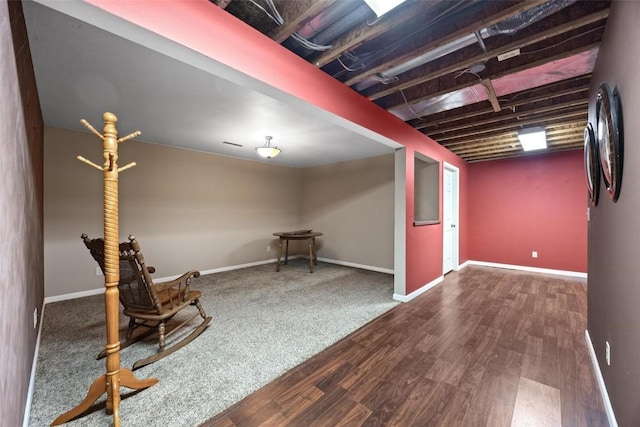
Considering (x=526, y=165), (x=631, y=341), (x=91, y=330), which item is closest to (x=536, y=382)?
(x=631, y=341)

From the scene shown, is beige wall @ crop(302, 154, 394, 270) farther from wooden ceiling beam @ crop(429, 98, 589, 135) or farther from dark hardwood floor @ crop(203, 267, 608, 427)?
dark hardwood floor @ crop(203, 267, 608, 427)

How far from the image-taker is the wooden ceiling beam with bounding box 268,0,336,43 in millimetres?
1431

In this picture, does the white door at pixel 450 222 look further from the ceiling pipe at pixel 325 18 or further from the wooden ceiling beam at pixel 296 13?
the wooden ceiling beam at pixel 296 13

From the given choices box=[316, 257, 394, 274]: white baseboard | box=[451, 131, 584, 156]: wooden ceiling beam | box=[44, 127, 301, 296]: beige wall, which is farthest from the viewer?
box=[316, 257, 394, 274]: white baseboard

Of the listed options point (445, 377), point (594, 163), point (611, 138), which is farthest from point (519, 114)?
point (445, 377)

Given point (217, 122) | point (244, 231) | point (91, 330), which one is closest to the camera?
point (91, 330)

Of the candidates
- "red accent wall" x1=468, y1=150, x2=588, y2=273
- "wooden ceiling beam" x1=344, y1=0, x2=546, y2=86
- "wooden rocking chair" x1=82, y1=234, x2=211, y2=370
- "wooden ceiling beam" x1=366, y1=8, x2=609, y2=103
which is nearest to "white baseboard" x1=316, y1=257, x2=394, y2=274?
"red accent wall" x1=468, y1=150, x2=588, y2=273

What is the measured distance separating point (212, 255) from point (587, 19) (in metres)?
5.52

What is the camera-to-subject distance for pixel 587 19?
60.2 inches

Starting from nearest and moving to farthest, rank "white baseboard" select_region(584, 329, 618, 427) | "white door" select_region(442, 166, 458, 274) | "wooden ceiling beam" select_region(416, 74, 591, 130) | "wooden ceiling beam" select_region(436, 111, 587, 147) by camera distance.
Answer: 1. "white baseboard" select_region(584, 329, 618, 427)
2. "wooden ceiling beam" select_region(416, 74, 591, 130)
3. "wooden ceiling beam" select_region(436, 111, 587, 147)
4. "white door" select_region(442, 166, 458, 274)

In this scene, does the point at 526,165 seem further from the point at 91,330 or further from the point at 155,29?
the point at 91,330

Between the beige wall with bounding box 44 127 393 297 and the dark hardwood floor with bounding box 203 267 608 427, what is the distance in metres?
2.52

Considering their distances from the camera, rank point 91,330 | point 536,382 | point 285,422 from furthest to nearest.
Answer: point 91,330, point 536,382, point 285,422

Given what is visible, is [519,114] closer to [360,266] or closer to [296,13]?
[296,13]
